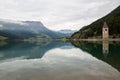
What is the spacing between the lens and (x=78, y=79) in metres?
18.9

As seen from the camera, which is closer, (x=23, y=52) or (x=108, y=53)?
(x=108, y=53)

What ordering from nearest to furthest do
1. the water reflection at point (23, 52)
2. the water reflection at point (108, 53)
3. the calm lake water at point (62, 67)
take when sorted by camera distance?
the calm lake water at point (62, 67), the water reflection at point (108, 53), the water reflection at point (23, 52)

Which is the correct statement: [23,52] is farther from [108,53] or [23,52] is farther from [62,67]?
[62,67]

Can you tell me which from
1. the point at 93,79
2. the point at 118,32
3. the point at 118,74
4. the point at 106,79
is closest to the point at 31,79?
the point at 93,79

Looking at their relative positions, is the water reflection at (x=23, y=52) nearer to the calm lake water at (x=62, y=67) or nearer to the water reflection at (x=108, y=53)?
the calm lake water at (x=62, y=67)

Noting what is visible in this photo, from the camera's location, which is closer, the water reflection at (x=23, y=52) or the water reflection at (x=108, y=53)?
the water reflection at (x=108, y=53)

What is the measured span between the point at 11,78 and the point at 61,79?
5211mm

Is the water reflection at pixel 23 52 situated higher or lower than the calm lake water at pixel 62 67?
lower

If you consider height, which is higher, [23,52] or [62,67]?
[62,67]

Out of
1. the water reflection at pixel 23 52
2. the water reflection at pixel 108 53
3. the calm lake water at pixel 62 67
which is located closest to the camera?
Result: the calm lake water at pixel 62 67

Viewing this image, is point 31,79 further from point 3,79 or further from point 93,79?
point 93,79

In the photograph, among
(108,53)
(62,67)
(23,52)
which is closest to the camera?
(62,67)

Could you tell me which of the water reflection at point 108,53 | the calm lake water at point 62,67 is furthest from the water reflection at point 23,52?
the water reflection at point 108,53

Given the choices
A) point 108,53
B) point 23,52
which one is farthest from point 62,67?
point 23,52
